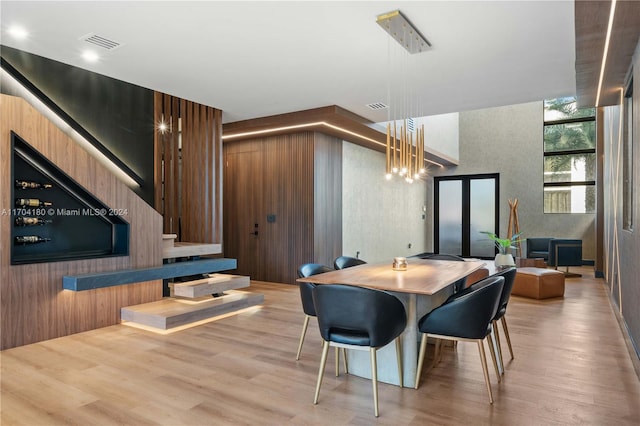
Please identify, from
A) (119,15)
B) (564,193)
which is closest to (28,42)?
(119,15)

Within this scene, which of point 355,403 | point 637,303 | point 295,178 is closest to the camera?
point 355,403

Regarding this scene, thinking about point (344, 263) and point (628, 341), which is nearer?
point (628, 341)

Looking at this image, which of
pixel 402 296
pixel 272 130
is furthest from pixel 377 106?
pixel 402 296

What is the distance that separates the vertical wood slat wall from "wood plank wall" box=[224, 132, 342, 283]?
1.46 metres

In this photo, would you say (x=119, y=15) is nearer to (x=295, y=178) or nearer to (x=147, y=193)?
(x=147, y=193)

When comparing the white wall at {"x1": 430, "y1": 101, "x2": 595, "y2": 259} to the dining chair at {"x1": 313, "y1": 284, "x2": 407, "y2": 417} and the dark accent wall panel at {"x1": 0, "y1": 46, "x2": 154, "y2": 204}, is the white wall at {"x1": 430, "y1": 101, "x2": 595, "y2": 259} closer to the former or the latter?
the dark accent wall panel at {"x1": 0, "y1": 46, "x2": 154, "y2": 204}

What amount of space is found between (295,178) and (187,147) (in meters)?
1.97

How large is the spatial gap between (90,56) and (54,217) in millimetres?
1684

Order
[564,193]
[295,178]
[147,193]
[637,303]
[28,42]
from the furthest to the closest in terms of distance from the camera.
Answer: [564,193], [295,178], [147,193], [28,42], [637,303]

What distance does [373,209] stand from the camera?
9039 millimetres

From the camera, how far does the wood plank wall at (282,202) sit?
7.11 meters

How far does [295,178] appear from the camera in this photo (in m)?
7.22

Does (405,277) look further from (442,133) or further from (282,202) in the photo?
(442,133)

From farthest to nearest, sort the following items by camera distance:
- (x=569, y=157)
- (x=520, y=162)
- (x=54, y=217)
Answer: (x=520, y=162)
(x=569, y=157)
(x=54, y=217)
